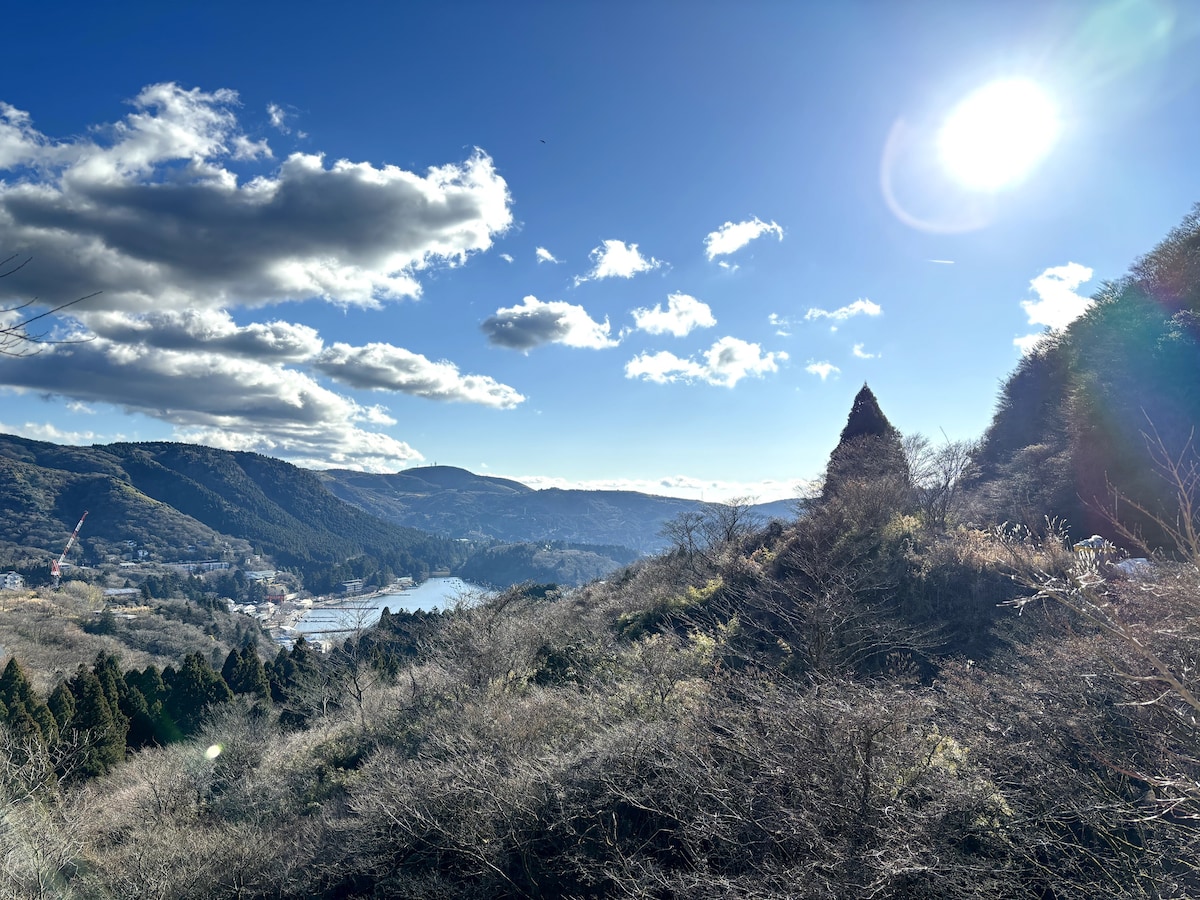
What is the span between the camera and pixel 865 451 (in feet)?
99.6

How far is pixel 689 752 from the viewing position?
9.27m

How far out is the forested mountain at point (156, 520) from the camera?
14400cm

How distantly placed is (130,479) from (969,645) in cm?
23013

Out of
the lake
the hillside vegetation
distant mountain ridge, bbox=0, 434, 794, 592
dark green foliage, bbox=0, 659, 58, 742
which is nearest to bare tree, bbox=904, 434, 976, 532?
the hillside vegetation

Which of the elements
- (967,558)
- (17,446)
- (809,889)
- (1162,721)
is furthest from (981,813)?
(17,446)

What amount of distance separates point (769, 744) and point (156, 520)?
195 metres

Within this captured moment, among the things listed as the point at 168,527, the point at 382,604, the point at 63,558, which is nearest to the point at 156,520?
the point at 168,527

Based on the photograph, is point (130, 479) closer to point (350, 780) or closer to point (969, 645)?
point (350, 780)

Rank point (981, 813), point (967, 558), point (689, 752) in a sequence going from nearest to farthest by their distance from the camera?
point (981, 813), point (689, 752), point (967, 558)

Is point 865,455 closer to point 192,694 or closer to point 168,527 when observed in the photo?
point 192,694

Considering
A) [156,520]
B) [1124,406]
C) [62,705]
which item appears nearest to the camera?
[1124,406]

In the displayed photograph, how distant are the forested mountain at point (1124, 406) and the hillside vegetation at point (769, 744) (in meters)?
0.26

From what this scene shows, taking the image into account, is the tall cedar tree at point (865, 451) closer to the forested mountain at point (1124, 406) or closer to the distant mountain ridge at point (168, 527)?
the forested mountain at point (1124, 406)

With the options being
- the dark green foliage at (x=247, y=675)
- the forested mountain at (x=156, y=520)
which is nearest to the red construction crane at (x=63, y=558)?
the forested mountain at (x=156, y=520)
